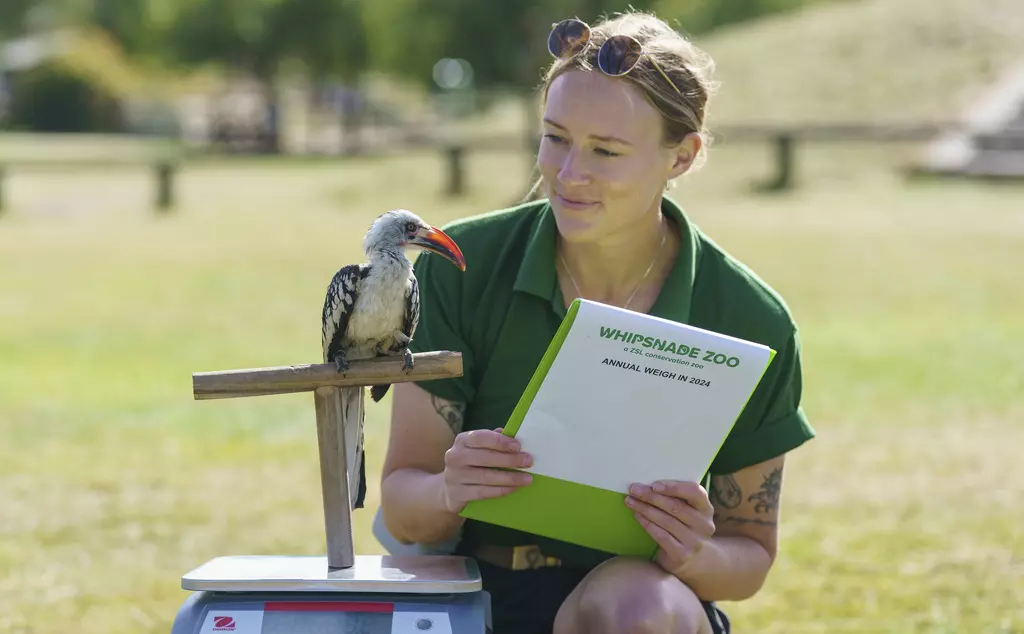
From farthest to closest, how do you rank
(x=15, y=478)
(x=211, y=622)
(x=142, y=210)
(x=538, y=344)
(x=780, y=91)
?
(x=780, y=91) → (x=142, y=210) → (x=15, y=478) → (x=538, y=344) → (x=211, y=622)

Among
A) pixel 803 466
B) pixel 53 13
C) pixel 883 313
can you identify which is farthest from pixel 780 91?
pixel 53 13

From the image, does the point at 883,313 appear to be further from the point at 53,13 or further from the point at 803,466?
the point at 53,13

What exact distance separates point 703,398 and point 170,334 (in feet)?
28.9

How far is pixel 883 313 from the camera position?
11.9m

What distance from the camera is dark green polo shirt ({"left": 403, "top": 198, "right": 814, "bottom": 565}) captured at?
319cm

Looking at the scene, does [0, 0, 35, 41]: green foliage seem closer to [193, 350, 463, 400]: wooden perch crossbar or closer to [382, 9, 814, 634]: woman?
[382, 9, 814, 634]: woman

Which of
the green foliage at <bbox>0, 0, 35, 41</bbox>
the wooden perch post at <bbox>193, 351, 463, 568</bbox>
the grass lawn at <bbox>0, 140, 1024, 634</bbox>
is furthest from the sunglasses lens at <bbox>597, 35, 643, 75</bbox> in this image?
the green foliage at <bbox>0, 0, 35, 41</bbox>

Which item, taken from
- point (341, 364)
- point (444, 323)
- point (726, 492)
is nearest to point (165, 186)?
point (444, 323)

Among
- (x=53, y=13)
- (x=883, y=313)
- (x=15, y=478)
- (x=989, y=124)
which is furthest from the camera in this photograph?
(x=53, y=13)

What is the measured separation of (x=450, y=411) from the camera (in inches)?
127

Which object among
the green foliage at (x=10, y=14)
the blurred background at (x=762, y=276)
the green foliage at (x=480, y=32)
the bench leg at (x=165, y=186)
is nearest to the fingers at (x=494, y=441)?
the blurred background at (x=762, y=276)

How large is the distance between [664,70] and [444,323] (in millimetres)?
822

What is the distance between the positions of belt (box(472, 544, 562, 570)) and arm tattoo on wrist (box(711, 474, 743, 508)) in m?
0.43

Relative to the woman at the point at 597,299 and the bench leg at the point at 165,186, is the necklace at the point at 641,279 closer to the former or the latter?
the woman at the point at 597,299
